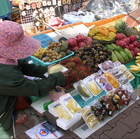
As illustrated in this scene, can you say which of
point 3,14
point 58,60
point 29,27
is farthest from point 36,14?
point 58,60

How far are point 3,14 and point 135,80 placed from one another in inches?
159

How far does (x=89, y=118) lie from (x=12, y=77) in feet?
2.59

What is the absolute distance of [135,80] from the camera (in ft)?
8.89

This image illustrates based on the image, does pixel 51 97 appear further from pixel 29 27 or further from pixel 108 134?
pixel 29 27

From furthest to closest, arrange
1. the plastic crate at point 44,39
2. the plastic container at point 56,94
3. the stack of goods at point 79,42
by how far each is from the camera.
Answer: the plastic crate at point 44,39, the stack of goods at point 79,42, the plastic container at point 56,94

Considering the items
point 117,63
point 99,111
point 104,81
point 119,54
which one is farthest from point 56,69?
point 119,54

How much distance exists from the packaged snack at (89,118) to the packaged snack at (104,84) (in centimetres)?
42

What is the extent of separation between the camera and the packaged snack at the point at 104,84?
2.33 meters

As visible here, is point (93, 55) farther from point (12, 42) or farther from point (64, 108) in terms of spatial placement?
point (12, 42)

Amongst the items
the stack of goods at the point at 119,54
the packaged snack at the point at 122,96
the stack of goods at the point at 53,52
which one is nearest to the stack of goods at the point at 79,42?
the stack of goods at the point at 53,52

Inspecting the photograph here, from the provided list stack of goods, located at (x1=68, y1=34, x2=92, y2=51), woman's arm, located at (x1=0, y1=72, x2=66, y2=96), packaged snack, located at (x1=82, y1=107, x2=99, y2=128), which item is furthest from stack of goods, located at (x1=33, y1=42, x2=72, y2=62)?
packaged snack, located at (x1=82, y1=107, x2=99, y2=128)

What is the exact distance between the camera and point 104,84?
2.35 meters

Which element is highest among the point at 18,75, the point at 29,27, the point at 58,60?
the point at 18,75

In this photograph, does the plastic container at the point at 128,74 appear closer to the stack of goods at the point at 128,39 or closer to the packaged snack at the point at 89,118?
the stack of goods at the point at 128,39
